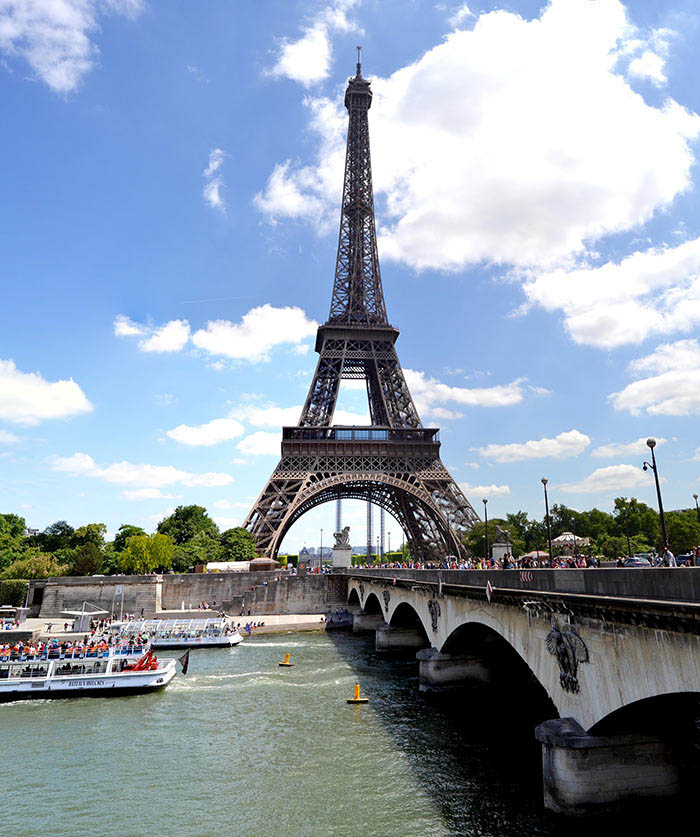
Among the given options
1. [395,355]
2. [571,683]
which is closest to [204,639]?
[571,683]

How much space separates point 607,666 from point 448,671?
57.4ft

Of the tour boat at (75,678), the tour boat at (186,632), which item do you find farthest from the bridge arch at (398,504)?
the tour boat at (75,678)

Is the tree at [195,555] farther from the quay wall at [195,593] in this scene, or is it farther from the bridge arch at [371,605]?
the bridge arch at [371,605]

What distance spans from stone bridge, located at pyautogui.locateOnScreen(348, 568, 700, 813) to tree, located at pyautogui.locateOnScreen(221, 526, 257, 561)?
5706 cm

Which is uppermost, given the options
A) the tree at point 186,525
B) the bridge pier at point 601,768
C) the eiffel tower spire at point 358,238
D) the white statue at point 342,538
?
the eiffel tower spire at point 358,238

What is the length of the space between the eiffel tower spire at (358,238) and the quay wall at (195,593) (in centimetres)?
4085

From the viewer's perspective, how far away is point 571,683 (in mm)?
13797

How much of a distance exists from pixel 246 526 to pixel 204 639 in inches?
891

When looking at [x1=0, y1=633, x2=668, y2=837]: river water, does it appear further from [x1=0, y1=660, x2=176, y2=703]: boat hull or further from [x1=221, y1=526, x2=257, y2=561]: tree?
[x1=221, y1=526, x2=257, y2=561]: tree

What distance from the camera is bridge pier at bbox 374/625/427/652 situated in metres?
41.7

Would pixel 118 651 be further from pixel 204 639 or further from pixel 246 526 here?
pixel 246 526

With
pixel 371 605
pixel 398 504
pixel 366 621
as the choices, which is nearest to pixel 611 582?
pixel 371 605

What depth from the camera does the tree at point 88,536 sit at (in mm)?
84125

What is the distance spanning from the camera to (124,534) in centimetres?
8706
